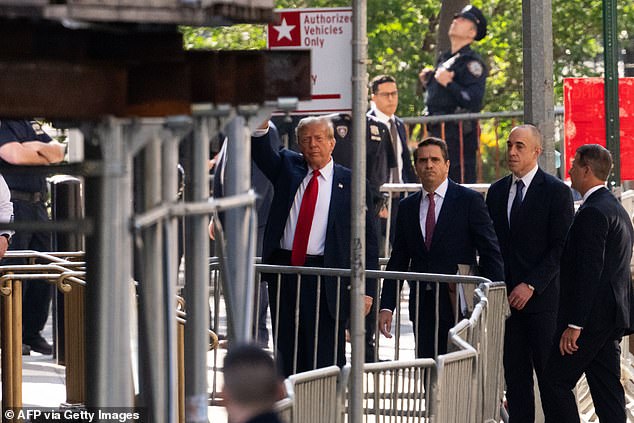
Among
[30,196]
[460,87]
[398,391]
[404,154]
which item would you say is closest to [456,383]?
[398,391]

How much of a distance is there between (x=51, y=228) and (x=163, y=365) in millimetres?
686

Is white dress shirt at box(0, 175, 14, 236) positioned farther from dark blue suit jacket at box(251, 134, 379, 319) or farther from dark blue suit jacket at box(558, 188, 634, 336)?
dark blue suit jacket at box(558, 188, 634, 336)

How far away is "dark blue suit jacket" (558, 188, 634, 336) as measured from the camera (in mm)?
9484

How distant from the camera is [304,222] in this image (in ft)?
32.1

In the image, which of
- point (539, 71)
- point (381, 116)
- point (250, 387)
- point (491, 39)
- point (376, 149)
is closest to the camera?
point (250, 387)

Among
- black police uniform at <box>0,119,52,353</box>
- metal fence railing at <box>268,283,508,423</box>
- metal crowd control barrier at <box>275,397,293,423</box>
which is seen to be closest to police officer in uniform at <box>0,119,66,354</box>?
black police uniform at <box>0,119,52,353</box>

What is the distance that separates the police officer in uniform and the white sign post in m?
4.24

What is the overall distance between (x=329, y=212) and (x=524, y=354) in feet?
5.06

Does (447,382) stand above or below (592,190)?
below

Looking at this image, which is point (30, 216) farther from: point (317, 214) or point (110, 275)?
point (110, 275)

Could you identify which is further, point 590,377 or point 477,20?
point 477,20

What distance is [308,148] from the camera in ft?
32.3

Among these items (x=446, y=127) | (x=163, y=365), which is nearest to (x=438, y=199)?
(x=163, y=365)

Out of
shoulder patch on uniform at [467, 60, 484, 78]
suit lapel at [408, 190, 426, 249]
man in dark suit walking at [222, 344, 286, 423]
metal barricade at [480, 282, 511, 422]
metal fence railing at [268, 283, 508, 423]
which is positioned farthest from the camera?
shoulder patch on uniform at [467, 60, 484, 78]
